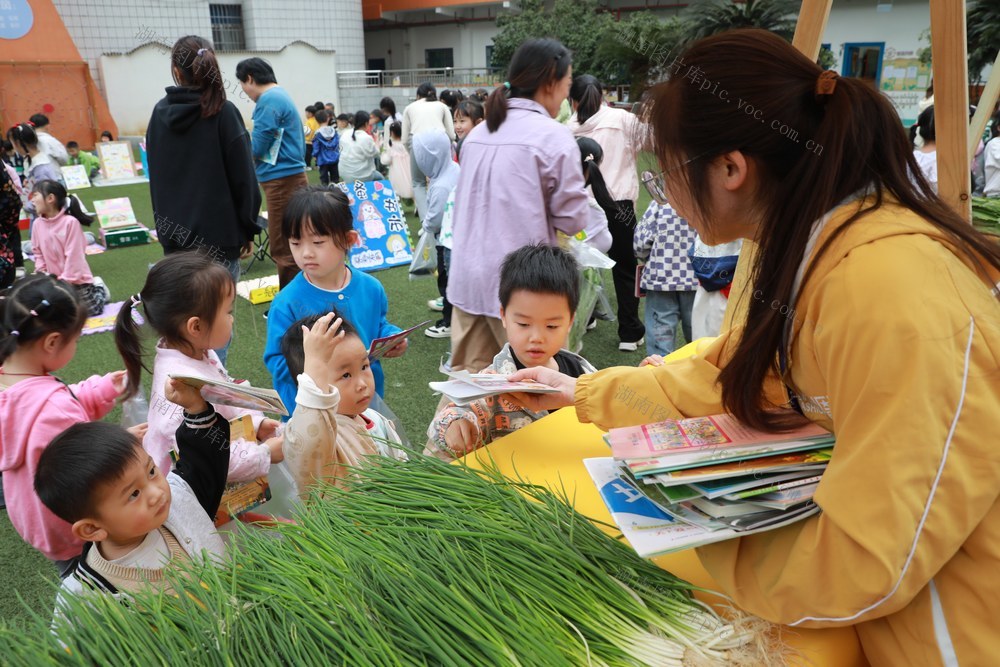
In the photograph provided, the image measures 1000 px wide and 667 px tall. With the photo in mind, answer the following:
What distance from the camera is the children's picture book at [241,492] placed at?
6.33ft

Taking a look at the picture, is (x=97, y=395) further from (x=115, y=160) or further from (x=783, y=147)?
(x=115, y=160)

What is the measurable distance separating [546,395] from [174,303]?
133 cm

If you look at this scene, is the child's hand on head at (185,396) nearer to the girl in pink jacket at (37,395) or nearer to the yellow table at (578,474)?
the girl in pink jacket at (37,395)

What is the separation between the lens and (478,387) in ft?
4.70

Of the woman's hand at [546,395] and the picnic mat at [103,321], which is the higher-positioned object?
the woman's hand at [546,395]

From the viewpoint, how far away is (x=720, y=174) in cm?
104

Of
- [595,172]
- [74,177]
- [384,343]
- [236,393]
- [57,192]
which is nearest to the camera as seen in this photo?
[236,393]

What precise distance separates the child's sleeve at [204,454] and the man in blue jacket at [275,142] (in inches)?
125

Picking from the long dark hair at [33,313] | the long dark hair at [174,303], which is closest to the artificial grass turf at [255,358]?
the long dark hair at [174,303]

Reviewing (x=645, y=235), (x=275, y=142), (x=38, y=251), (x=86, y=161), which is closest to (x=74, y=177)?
(x=86, y=161)

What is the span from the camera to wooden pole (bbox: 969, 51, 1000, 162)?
4.99 feet

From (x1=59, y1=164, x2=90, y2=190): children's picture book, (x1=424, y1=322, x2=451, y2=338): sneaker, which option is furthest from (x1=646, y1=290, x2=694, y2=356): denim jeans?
(x1=59, y1=164, x2=90, y2=190): children's picture book

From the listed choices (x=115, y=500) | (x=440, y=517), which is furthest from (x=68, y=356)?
(x=440, y=517)

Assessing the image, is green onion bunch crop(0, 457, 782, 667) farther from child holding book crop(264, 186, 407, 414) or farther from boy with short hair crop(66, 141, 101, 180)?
boy with short hair crop(66, 141, 101, 180)
